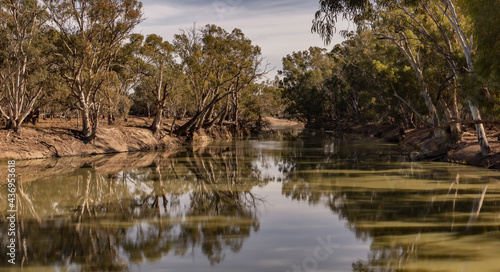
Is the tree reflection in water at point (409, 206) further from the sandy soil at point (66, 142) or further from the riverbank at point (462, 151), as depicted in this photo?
the sandy soil at point (66, 142)

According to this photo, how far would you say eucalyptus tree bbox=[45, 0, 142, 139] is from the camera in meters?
26.2

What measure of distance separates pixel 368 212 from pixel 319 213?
1193 millimetres

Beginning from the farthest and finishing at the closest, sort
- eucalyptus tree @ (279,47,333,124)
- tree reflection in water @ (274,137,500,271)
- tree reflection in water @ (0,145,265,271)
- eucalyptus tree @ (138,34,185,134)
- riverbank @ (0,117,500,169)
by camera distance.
Result: eucalyptus tree @ (279,47,333,124), eucalyptus tree @ (138,34,185,134), riverbank @ (0,117,500,169), tree reflection in water @ (0,145,265,271), tree reflection in water @ (274,137,500,271)

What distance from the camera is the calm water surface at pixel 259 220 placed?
711 centimetres

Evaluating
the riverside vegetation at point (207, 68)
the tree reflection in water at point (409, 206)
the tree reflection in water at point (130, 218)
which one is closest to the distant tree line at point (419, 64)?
the riverside vegetation at point (207, 68)

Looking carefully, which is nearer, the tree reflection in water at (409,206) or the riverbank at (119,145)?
the tree reflection in water at (409,206)

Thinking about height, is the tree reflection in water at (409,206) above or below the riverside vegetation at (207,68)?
below

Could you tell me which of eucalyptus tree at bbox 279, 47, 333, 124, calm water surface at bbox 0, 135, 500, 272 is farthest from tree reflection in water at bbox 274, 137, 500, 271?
eucalyptus tree at bbox 279, 47, 333, 124

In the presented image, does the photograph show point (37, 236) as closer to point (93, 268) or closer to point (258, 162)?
point (93, 268)

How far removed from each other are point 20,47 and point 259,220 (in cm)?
1896

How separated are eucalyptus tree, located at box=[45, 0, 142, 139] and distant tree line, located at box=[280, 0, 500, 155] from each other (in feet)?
48.7

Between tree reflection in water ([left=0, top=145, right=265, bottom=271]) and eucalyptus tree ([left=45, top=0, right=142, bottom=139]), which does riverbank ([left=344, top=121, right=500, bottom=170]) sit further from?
eucalyptus tree ([left=45, top=0, right=142, bottom=139])

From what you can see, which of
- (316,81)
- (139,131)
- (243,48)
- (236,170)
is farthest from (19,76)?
(316,81)

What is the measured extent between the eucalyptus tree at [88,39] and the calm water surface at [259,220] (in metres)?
9.58
